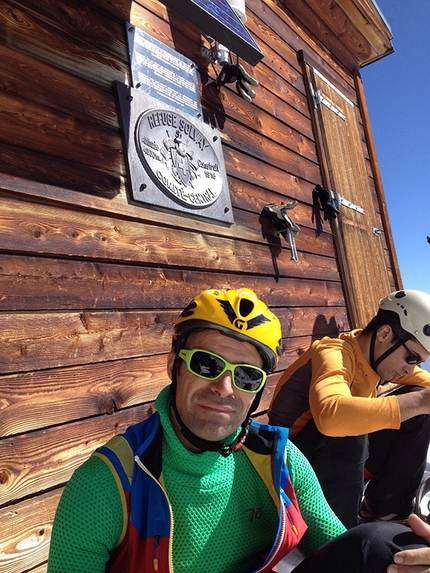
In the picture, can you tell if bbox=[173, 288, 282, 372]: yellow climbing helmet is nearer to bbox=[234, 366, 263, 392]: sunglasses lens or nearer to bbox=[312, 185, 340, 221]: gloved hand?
bbox=[234, 366, 263, 392]: sunglasses lens

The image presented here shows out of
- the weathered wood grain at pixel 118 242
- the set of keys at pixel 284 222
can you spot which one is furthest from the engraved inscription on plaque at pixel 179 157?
the set of keys at pixel 284 222

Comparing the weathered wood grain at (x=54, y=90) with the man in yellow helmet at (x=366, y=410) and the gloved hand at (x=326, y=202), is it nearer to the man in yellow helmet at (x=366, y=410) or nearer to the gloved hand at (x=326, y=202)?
the man in yellow helmet at (x=366, y=410)

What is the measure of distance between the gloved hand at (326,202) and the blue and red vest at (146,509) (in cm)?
380

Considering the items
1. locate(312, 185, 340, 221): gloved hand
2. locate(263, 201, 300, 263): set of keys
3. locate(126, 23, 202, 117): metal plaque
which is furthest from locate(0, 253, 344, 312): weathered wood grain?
locate(312, 185, 340, 221): gloved hand

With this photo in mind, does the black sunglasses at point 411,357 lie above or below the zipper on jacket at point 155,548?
above

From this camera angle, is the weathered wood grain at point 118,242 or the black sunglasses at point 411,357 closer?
the weathered wood grain at point 118,242

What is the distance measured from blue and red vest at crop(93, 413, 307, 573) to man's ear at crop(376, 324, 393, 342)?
1.60 m

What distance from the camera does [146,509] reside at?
125 centimetres

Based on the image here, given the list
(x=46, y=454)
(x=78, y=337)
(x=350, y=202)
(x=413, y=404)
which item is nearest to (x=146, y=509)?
(x=46, y=454)

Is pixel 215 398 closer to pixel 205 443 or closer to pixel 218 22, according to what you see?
pixel 205 443

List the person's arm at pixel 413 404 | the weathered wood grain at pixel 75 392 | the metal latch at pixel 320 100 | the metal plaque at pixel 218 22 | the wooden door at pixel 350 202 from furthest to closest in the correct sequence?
1. the metal latch at pixel 320 100
2. the wooden door at pixel 350 202
3. the metal plaque at pixel 218 22
4. the person's arm at pixel 413 404
5. the weathered wood grain at pixel 75 392

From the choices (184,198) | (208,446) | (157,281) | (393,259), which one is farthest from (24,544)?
(393,259)

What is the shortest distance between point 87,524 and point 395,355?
220 cm

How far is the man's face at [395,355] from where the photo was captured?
273cm
